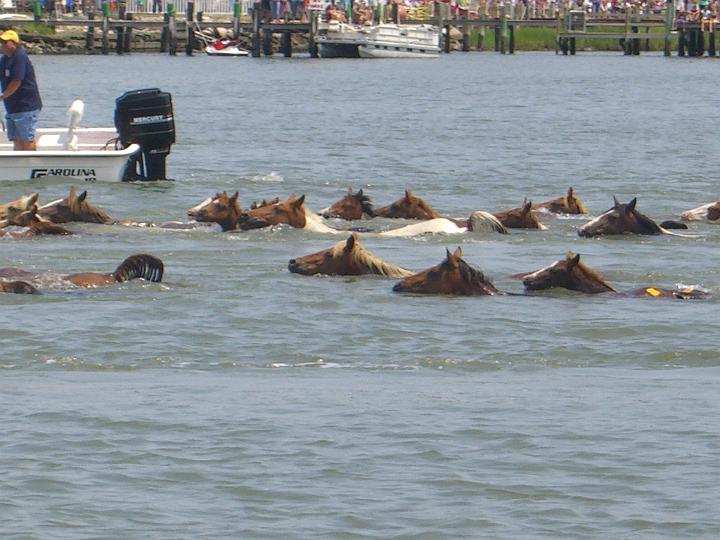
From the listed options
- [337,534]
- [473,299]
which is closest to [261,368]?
[473,299]

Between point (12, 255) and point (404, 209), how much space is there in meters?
5.71

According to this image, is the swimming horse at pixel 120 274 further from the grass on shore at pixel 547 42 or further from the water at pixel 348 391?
the grass on shore at pixel 547 42

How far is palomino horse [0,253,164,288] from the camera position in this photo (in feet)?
50.8

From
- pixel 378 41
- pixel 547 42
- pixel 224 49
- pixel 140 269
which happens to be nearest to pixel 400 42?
pixel 378 41

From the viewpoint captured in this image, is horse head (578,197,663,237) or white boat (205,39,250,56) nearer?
horse head (578,197,663,237)

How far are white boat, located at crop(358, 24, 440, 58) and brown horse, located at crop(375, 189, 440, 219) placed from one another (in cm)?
6638

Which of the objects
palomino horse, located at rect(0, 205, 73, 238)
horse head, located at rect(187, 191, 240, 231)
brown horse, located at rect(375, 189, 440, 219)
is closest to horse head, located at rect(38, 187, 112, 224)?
palomino horse, located at rect(0, 205, 73, 238)

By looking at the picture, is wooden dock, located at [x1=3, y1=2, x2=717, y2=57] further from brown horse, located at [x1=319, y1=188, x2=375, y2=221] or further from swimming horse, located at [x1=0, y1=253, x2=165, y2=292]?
swimming horse, located at [x1=0, y1=253, x2=165, y2=292]

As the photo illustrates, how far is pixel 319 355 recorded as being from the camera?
13.3m

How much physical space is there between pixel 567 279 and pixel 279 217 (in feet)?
16.1

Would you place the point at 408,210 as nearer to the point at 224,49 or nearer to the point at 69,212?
the point at 69,212

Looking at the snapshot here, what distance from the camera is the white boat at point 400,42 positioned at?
88.2 meters

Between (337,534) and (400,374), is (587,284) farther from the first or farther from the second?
(337,534)

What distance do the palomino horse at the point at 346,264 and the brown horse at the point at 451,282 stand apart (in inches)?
27.2
